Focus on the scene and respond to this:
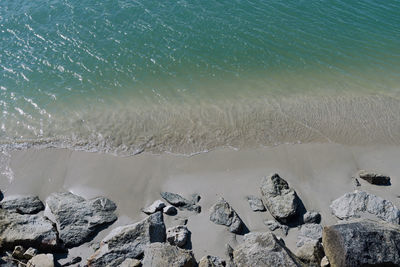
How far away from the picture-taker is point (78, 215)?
1069cm

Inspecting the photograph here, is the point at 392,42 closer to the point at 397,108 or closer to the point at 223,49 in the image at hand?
the point at 397,108

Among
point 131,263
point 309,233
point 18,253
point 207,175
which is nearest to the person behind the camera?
point 131,263

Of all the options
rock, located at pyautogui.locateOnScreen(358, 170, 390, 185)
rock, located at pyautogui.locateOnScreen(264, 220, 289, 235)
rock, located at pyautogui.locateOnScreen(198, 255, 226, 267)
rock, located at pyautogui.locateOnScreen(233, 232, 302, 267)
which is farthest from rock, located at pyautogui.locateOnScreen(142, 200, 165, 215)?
Result: rock, located at pyautogui.locateOnScreen(358, 170, 390, 185)

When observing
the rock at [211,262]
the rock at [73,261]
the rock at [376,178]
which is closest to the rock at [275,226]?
the rock at [211,262]

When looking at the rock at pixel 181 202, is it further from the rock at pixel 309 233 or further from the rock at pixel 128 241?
the rock at pixel 309 233

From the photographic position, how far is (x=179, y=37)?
18.8 meters

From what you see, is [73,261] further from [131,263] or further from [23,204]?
[23,204]

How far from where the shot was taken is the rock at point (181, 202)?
11.0 metres

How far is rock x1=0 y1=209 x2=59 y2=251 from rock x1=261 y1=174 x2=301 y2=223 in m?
5.88

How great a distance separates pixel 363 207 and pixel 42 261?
28.5ft

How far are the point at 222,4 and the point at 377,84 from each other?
366 inches

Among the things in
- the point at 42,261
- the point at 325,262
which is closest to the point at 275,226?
the point at 325,262

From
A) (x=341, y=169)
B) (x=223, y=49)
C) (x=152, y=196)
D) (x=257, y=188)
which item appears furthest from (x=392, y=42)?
(x=152, y=196)

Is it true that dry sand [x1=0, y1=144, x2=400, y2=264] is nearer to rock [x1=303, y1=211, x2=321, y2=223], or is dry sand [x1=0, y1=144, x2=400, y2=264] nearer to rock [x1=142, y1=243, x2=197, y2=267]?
rock [x1=303, y1=211, x2=321, y2=223]
